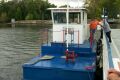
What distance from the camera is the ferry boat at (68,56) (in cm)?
1362

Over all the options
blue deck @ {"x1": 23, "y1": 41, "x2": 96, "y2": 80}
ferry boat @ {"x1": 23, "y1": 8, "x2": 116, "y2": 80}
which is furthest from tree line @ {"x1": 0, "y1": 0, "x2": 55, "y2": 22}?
blue deck @ {"x1": 23, "y1": 41, "x2": 96, "y2": 80}

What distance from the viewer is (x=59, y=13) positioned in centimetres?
1777

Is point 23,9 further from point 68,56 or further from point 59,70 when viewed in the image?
point 59,70

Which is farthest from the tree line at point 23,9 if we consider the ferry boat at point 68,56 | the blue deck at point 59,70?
the blue deck at point 59,70

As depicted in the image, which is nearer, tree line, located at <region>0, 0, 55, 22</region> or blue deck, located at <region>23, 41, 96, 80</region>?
blue deck, located at <region>23, 41, 96, 80</region>

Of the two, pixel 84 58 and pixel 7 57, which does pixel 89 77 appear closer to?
pixel 84 58

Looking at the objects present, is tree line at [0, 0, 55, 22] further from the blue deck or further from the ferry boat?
the blue deck

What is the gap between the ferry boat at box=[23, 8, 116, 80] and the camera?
536 inches

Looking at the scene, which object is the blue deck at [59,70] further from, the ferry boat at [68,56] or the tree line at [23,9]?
the tree line at [23,9]

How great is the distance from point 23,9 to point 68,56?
11840 cm

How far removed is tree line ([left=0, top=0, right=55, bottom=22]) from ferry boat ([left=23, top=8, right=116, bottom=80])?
98975mm

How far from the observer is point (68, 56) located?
15227mm

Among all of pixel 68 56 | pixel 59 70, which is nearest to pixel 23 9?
pixel 68 56

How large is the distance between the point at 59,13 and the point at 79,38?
203 centimetres
